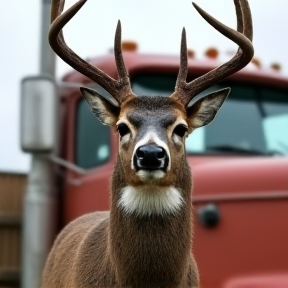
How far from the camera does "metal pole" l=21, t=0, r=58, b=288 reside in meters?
7.29

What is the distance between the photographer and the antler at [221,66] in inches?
146

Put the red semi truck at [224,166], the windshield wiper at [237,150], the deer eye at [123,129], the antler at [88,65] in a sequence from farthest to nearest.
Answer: the windshield wiper at [237,150], the red semi truck at [224,166], the antler at [88,65], the deer eye at [123,129]

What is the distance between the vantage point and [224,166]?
21.0ft

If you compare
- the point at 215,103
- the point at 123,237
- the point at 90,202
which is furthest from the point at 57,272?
the point at 90,202

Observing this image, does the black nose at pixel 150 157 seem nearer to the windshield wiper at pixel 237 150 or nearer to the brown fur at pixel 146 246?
the brown fur at pixel 146 246

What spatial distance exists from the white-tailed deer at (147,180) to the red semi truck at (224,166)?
89.7 inches

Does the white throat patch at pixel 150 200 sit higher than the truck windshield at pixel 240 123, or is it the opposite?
the truck windshield at pixel 240 123

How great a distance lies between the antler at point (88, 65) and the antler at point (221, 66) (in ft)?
0.73

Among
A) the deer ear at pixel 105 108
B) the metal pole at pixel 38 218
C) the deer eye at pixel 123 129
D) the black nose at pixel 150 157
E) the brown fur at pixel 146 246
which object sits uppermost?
the deer ear at pixel 105 108

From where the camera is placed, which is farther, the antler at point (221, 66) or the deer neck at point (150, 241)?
the antler at point (221, 66)

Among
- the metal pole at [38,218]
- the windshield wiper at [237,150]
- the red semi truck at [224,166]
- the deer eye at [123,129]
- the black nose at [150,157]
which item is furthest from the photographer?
the metal pole at [38,218]

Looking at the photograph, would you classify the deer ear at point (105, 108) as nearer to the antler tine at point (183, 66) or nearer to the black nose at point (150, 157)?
the antler tine at point (183, 66)

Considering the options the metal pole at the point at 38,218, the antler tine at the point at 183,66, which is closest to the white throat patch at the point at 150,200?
the antler tine at the point at 183,66

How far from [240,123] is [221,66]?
3057 millimetres
